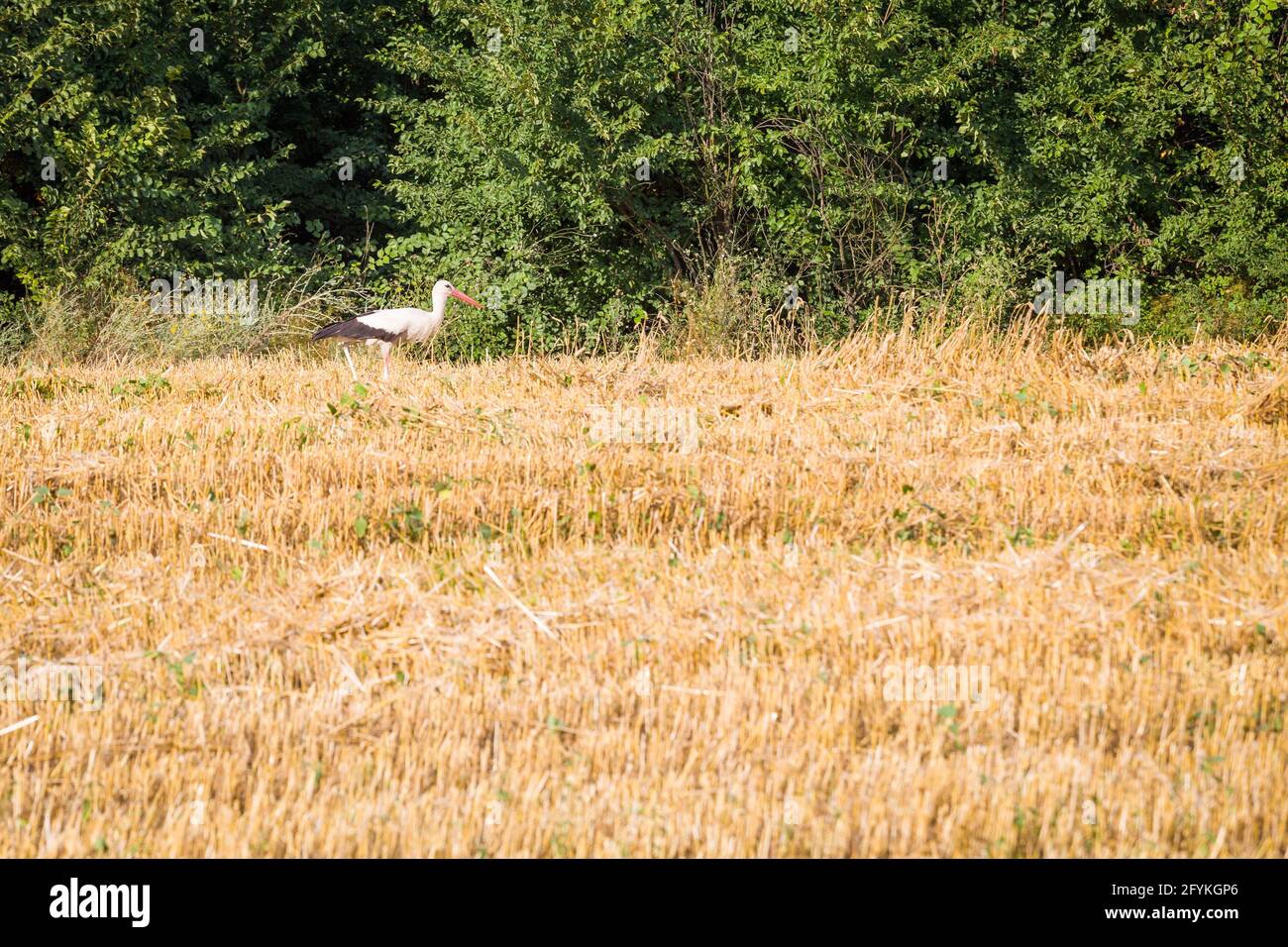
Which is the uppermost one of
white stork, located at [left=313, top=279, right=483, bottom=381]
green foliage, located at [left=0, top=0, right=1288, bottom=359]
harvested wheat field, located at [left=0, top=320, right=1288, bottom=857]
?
green foliage, located at [left=0, top=0, right=1288, bottom=359]

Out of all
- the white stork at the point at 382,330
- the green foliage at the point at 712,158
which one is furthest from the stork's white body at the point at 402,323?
the green foliage at the point at 712,158

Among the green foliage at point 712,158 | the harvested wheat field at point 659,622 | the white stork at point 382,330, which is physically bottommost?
the harvested wheat field at point 659,622

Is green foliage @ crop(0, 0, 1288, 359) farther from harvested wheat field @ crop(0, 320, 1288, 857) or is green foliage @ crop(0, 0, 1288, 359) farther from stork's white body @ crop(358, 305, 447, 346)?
harvested wheat field @ crop(0, 320, 1288, 857)

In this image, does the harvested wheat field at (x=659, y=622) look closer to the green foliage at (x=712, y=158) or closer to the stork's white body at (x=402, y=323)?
the stork's white body at (x=402, y=323)

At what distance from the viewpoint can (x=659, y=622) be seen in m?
5.60

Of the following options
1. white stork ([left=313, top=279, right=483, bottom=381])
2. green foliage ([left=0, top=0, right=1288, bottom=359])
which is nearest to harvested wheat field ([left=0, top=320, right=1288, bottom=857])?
white stork ([left=313, top=279, right=483, bottom=381])

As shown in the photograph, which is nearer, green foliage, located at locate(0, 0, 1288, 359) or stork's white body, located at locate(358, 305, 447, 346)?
stork's white body, located at locate(358, 305, 447, 346)

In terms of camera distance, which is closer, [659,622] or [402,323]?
[659,622]

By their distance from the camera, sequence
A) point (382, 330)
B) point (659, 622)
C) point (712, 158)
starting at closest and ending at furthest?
point (659, 622) → point (382, 330) → point (712, 158)

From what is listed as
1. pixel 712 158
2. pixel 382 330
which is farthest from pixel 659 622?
pixel 712 158

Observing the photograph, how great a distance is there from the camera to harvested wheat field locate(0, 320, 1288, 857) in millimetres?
4051

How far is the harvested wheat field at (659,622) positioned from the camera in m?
4.05

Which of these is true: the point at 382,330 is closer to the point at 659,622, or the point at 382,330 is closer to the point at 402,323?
the point at 402,323

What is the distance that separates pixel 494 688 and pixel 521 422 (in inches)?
162
